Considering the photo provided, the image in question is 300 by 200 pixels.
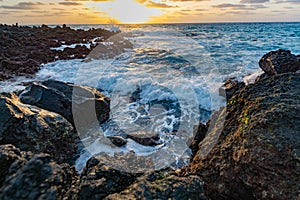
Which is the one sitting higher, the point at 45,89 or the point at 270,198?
the point at 45,89

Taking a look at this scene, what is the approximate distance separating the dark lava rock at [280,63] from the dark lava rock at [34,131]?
6542 millimetres

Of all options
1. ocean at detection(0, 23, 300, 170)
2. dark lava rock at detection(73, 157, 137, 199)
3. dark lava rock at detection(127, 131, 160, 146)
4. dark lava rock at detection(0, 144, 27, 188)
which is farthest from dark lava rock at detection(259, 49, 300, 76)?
dark lava rock at detection(0, 144, 27, 188)

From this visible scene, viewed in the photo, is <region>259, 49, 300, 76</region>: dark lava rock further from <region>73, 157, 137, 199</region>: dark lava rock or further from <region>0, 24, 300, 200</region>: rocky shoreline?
<region>73, 157, 137, 199</region>: dark lava rock

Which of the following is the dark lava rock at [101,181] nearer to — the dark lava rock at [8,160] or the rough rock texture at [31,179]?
the rough rock texture at [31,179]

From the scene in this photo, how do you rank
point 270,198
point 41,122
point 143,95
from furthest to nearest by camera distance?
point 143,95
point 41,122
point 270,198

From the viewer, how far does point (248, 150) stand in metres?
2.64

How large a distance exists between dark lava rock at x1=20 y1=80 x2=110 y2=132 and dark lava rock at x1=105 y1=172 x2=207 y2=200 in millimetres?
3988

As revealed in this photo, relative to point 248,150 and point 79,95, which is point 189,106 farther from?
point 248,150

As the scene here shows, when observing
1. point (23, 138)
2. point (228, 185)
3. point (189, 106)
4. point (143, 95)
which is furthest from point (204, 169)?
point (143, 95)

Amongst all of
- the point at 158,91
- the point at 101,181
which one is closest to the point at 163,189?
the point at 101,181

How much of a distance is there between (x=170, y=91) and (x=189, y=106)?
60.6 inches

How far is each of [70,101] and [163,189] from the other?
4.55 metres

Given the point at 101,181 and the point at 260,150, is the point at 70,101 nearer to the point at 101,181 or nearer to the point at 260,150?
the point at 101,181

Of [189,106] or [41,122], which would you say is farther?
[189,106]
